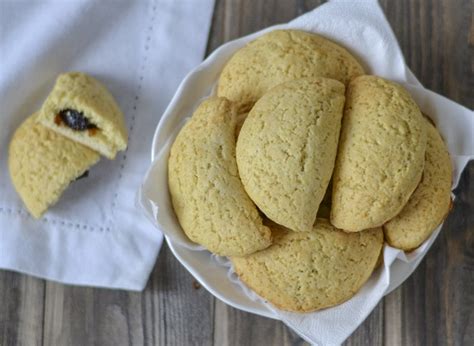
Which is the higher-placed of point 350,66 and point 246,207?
point 350,66

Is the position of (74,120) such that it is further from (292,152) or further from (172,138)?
(292,152)

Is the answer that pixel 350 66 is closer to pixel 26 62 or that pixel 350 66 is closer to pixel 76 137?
pixel 76 137

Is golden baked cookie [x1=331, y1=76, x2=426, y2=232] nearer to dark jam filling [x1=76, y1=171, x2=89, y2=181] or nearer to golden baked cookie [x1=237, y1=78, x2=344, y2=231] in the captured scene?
golden baked cookie [x1=237, y1=78, x2=344, y2=231]

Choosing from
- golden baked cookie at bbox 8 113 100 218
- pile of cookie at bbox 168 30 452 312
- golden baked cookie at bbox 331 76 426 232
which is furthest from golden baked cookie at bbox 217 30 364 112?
golden baked cookie at bbox 8 113 100 218

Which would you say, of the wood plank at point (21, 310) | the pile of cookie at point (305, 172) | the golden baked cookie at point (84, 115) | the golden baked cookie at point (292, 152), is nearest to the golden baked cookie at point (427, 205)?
the pile of cookie at point (305, 172)

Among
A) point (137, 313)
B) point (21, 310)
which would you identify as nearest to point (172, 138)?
point (137, 313)

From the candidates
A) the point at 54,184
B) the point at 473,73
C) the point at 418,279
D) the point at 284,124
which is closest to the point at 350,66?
the point at 284,124

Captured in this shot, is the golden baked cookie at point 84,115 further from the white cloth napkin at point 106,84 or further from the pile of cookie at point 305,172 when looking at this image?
the pile of cookie at point 305,172
